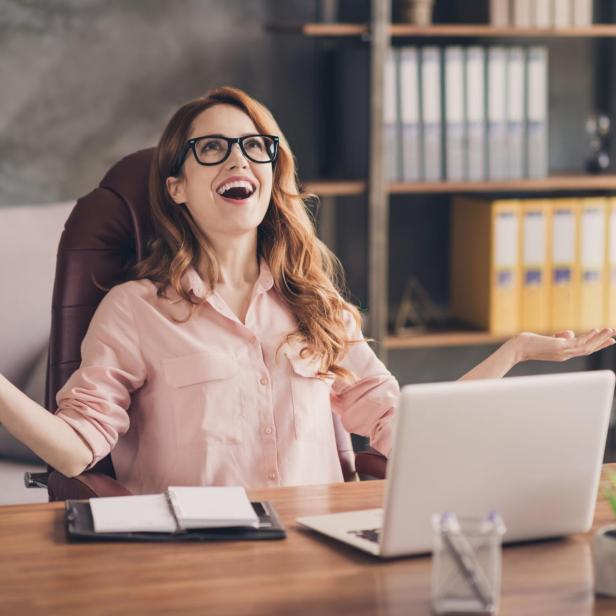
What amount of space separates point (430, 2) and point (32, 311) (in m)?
1.41

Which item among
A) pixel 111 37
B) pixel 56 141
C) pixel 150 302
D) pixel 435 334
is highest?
pixel 111 37

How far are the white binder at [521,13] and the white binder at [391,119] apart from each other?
1.16 ft

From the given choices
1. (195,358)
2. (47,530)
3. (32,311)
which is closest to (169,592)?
(47,530)

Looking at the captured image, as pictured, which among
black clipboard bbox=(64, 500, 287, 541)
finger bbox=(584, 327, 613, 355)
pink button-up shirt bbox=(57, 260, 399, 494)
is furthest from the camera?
pink button-up shirt bbox=(57, 260, 399, 494)

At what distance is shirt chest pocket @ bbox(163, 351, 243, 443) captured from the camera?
1.96m

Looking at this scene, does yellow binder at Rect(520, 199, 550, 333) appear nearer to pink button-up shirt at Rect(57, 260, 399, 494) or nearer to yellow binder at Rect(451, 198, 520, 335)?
yellow binder at Rect(451, 198, 520, 335)

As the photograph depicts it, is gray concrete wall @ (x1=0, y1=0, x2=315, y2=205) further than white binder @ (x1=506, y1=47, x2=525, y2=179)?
No

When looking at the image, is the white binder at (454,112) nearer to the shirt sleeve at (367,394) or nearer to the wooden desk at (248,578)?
the shirt sleeve at (367,394)

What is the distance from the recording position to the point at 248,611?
1246mm

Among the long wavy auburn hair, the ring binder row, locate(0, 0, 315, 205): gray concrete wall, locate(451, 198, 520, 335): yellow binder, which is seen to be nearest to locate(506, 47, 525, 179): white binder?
the ring binder row

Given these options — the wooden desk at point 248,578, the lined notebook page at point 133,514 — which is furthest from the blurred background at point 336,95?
the wooden desk at point 248,578

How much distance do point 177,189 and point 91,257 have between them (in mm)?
195

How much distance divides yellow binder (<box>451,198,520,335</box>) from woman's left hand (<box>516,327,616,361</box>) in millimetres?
1532

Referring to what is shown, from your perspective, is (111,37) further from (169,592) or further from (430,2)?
(169,592)
